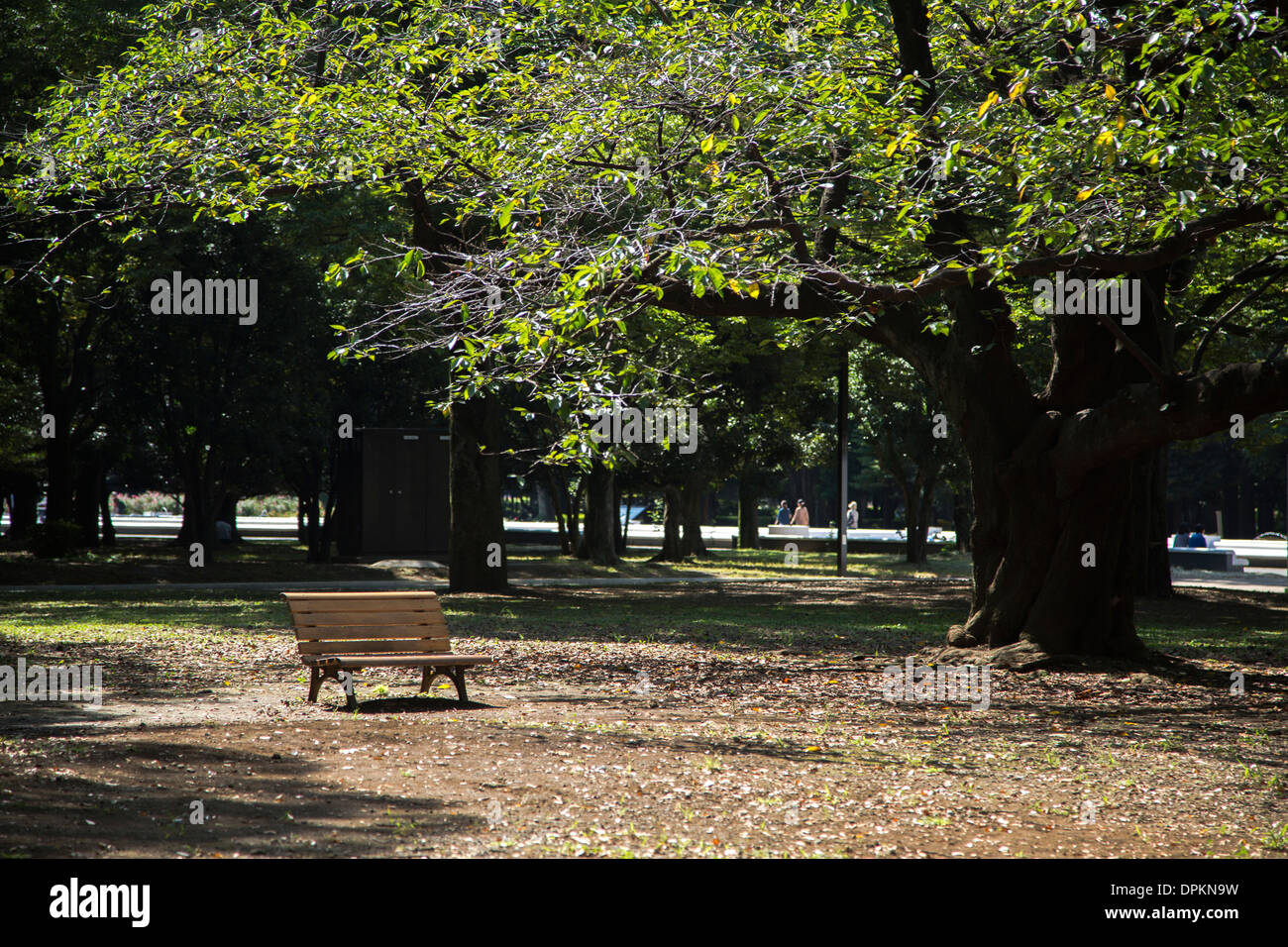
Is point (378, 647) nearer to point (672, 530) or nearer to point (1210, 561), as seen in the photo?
point (672, 530)

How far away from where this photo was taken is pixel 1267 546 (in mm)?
45125

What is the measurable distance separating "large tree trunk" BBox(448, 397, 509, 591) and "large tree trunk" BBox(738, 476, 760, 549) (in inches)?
720

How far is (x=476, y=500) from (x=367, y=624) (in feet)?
34.4

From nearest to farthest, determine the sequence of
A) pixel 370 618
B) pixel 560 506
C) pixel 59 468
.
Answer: pixel 370 618
pixel 59 468
pixel 560 506

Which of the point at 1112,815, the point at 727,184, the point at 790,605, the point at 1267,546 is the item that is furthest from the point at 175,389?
the point at 1267,546

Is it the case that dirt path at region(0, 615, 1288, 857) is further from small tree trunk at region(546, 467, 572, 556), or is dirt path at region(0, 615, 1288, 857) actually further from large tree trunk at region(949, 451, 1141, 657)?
small tree trunk at region(546, 467, 572, 556)

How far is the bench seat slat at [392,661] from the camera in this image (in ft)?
30.0

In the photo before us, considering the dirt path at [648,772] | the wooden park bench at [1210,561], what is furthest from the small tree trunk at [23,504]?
the wooden park bench at [1210,561]

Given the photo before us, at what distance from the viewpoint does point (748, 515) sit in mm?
39812

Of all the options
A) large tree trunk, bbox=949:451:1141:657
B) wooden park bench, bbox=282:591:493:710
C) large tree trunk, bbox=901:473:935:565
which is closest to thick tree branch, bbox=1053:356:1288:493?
large tree trunk, bbox=949:451:1141:657

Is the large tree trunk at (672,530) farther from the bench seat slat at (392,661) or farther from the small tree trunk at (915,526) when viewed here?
the bench seat slat at (392,661)

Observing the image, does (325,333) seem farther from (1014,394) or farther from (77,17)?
(1014,394)

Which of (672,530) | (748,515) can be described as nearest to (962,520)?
(748,515)

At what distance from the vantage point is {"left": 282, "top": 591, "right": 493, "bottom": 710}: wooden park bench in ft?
30.6
